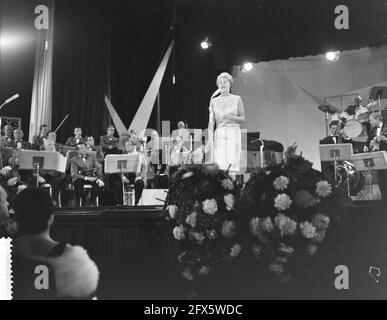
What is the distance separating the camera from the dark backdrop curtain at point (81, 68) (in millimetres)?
8320

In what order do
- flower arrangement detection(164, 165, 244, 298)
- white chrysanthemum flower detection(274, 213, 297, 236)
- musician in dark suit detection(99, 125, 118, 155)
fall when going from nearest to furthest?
white chrysanthemum flower detection(274, 213, 297, 236)
flower arrangement detection(164, 165, 244, 298)
musician in dark suit detection(99, 125, 118, 155)

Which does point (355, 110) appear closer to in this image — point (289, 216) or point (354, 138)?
point (354, 138)

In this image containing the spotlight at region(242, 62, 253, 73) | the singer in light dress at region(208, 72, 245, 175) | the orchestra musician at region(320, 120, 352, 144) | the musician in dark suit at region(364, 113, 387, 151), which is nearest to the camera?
the singer in light dress at region(208, 72, 245, 175)

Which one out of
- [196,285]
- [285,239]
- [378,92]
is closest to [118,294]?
[196,285]

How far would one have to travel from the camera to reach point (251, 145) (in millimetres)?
6551

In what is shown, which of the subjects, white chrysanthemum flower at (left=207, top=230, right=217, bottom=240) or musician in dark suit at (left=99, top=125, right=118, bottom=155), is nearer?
white chrysanthemum flower at (left=207, top=230, right=217, bottom=240)

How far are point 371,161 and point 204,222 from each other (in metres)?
3.40

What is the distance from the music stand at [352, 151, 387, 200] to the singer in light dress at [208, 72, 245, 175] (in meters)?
1.23

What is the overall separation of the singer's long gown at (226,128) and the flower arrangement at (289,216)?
9.98ft

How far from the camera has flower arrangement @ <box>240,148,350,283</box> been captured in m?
1.84

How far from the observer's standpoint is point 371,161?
4.82m

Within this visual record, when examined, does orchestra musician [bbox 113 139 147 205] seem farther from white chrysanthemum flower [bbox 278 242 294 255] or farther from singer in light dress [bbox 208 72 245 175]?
white chrysanthemum flower [bbox 278 242 294 255]

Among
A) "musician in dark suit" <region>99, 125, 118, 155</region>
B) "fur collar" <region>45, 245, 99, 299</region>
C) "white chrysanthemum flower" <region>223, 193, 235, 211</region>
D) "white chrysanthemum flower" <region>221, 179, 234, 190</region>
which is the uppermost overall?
"musician in dark suit" <region>99, 125, 118, 155</region>

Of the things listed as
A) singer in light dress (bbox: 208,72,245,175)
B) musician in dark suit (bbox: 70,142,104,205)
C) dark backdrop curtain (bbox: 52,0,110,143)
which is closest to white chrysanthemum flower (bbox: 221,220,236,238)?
singer in light dress (bbox: 208,72,245,175)
